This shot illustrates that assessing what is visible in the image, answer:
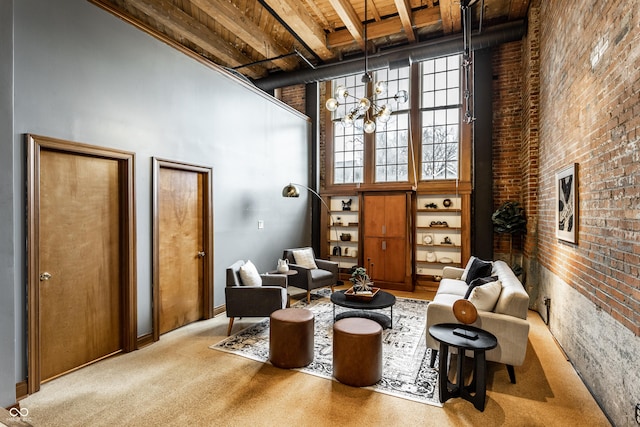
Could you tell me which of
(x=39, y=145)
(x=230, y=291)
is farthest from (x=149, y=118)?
(x=230, y=291)

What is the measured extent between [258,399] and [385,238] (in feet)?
13.3

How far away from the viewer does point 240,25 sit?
5.06 metres

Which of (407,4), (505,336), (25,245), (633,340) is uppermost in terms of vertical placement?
(407,4)

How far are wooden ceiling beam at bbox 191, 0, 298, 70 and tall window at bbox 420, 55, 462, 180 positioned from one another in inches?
115

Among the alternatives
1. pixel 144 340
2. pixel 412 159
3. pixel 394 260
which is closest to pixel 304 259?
pixel 394 260

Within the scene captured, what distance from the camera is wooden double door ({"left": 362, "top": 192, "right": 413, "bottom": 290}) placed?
19.4 ft

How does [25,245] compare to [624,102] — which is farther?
[25,245]

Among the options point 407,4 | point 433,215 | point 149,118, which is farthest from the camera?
point 433,215

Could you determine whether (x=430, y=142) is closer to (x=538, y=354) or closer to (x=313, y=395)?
(x=538, y=354)

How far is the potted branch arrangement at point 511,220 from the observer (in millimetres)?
5180

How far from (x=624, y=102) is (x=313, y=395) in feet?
10.1

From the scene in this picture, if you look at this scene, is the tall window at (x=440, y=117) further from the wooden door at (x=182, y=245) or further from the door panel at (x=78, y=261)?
the door panel at (x=78, y=261)

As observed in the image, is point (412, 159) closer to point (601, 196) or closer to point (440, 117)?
point (440, 117)

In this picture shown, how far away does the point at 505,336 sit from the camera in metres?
2.72
